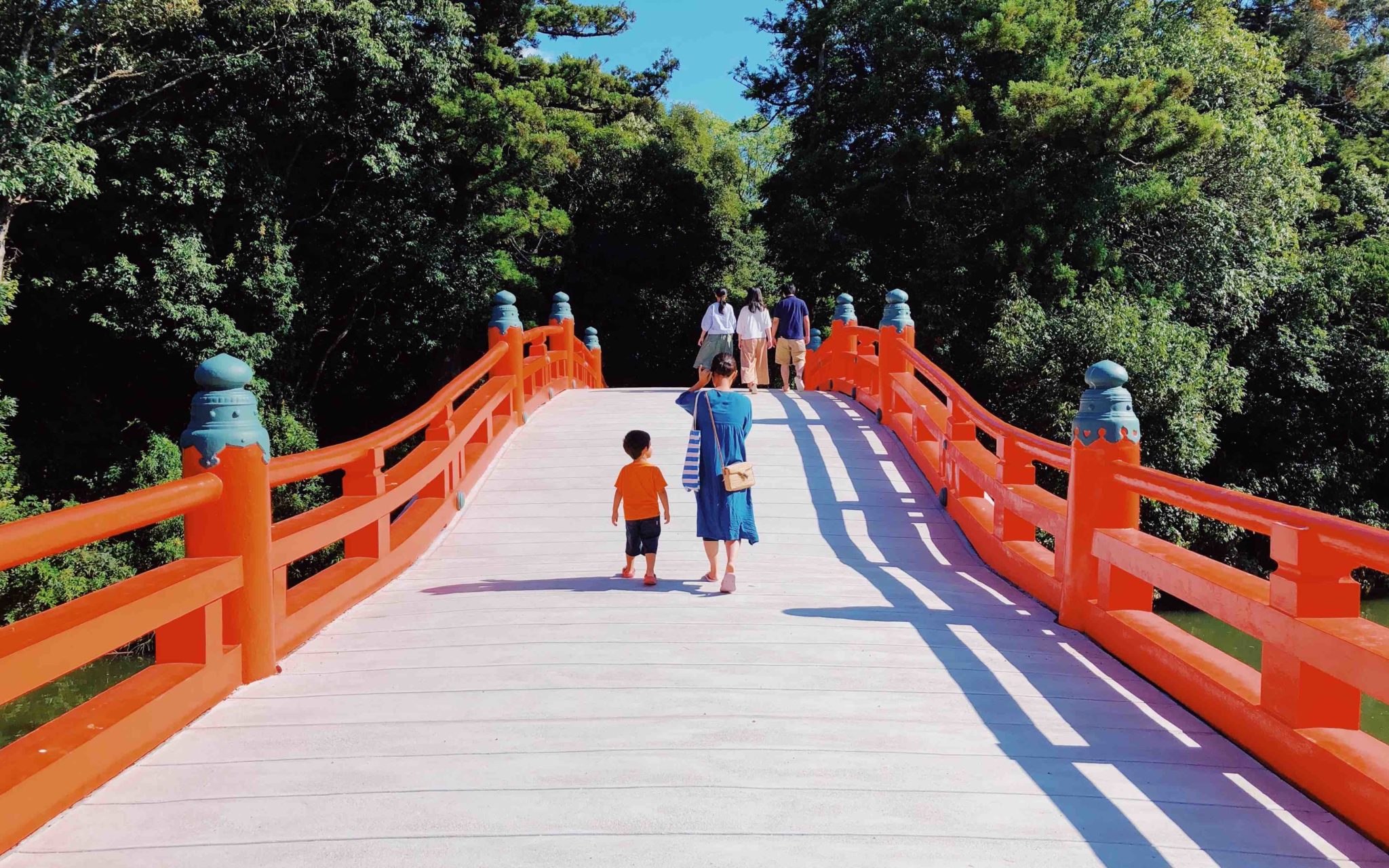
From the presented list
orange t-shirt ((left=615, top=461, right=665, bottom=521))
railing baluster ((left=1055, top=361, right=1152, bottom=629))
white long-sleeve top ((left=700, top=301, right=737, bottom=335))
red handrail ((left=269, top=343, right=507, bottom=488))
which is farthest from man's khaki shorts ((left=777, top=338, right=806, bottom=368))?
railing baluster ((left=1055, top=361, right=1152, bottom=629))

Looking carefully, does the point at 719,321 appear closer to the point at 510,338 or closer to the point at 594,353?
the point at 510,338

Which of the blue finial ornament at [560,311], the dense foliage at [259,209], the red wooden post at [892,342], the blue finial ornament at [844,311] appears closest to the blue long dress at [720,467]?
the red wooden post at [892,342]

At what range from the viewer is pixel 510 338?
11.0m

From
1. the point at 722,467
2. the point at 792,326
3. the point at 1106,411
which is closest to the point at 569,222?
the point at 792,326

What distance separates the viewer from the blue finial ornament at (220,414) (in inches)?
165

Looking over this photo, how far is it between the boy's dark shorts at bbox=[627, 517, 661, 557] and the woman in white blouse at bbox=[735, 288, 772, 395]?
24.0ft

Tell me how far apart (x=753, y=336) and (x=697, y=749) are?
10.3m

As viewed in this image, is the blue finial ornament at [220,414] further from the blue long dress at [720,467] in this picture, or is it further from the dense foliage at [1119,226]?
the dense foliage at [1119,226]

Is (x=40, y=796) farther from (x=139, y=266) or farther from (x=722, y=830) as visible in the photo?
(x=139, y=266)

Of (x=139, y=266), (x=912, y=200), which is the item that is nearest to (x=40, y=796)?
(x=139, y=266)

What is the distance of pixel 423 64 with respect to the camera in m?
→ 21.3

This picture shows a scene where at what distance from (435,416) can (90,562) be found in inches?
544

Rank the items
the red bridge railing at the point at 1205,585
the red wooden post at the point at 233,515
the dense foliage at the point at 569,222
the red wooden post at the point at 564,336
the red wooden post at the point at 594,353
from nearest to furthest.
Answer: the red bridge railing at the point at 1205,585
the red wooden post at the point at 233,515
the red wooden post at the point at 564,336
the dense foliage at the point at 569,222
the red wooden post at the point at 594,353

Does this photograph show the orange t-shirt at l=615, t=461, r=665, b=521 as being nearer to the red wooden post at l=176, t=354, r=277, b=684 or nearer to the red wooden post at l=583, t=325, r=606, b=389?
the red wooden post at l=176, t=354, r=277, b=684
